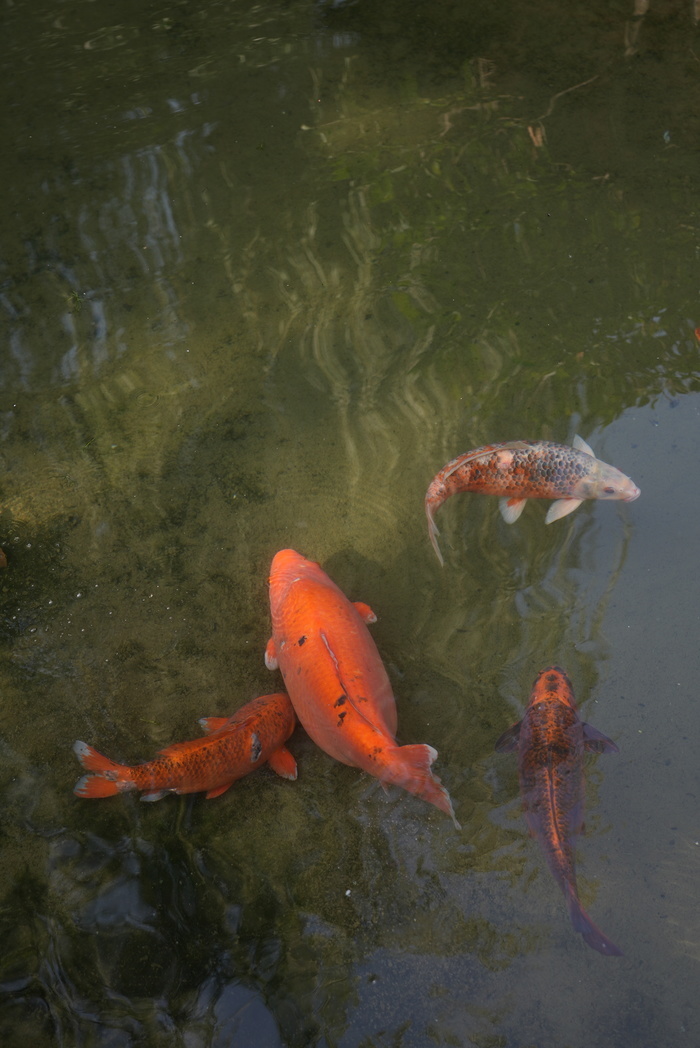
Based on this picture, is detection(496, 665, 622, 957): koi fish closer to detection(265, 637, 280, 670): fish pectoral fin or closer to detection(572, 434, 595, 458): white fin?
detection(265, 637, 280, 670): fish pectoral fin

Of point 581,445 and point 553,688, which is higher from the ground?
point 581,445

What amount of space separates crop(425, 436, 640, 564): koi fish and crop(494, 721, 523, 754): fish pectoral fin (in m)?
0.91

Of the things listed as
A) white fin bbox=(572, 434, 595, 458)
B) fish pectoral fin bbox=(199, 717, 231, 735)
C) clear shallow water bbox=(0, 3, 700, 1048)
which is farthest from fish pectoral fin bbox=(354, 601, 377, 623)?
white fin bbox=(572, 434, 595, 458)

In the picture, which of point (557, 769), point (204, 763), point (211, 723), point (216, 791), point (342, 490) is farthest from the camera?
point (342, 490)

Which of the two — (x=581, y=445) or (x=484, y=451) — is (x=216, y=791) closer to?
(x=484, y=451)

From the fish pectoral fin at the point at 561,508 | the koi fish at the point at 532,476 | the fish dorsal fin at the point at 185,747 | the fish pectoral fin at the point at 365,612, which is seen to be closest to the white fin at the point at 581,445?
the koi fish at the point at 532,476

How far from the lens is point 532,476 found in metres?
3.90

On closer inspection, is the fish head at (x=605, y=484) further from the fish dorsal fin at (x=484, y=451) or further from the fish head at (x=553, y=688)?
the fish head at (x=553, y=688)

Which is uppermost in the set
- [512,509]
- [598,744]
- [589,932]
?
[512,509]

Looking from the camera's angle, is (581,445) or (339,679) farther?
(581,445)

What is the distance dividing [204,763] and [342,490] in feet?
5.40

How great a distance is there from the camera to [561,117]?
20.0 feet

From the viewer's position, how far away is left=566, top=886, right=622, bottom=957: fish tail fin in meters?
2.76

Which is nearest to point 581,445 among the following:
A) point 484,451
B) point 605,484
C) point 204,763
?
point 605,484
